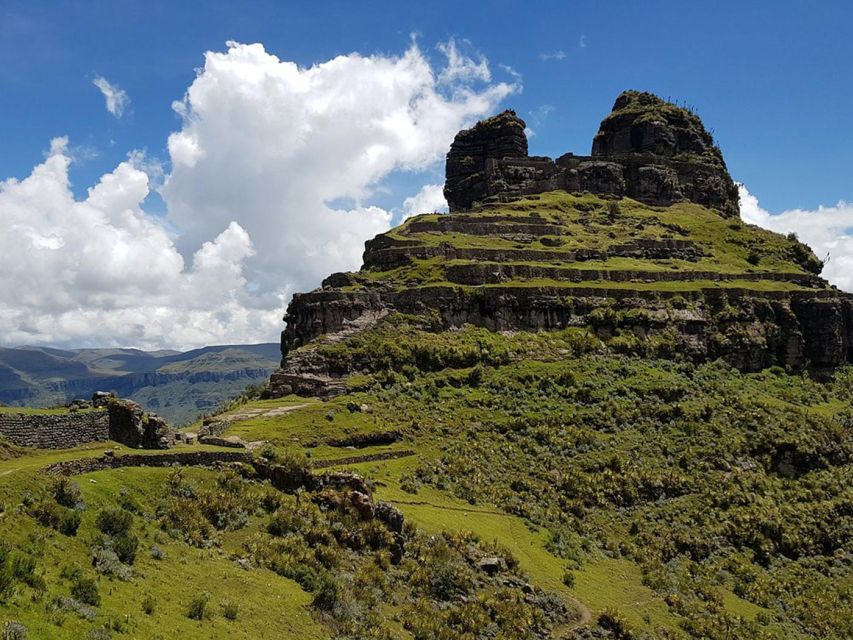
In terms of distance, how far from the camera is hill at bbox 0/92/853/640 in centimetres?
2155

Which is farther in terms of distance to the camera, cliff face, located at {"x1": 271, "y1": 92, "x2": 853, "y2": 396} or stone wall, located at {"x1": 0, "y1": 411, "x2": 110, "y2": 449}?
cliff face, located at {"x1": 271, "y1": 92, "x2": 853, "y2": 396}

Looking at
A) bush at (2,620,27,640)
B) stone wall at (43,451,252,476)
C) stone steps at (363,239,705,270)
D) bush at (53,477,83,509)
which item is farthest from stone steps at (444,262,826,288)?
bush at (2,620,27,640)

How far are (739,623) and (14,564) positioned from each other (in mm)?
37002

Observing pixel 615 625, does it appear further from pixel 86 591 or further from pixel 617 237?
pixel 617 237

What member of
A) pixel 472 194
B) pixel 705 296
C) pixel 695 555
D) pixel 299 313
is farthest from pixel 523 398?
pixel 472 194

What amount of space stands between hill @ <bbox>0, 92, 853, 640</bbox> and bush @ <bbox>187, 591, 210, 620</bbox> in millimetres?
60

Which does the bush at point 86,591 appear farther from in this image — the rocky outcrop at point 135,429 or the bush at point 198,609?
the rocky outcrop at point 135,429

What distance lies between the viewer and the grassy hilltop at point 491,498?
20.5 metres

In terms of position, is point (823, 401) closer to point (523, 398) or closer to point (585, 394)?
point (585, 394)

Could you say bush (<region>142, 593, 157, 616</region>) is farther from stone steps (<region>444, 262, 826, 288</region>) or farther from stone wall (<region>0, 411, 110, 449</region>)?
stone steps (<region>444, 262, 826, 288</region>)

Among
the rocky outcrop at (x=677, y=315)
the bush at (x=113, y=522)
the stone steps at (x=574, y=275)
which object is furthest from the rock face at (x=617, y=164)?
the bush at (x=113, y=522)

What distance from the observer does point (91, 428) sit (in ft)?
109

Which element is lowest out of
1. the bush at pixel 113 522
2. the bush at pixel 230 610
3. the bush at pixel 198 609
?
the bush at pixel 230 610

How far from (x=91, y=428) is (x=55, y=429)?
6.31ft
